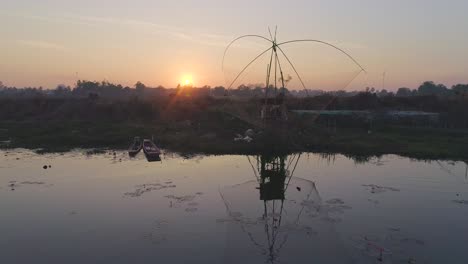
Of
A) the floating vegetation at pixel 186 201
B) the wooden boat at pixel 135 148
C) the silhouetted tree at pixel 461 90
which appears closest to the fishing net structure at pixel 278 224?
the floating vegetation at pixel 186 201

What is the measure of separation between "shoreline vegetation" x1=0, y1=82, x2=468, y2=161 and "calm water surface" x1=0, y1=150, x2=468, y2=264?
4.61 metres

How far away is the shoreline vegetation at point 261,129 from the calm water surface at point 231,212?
→ 15.1ft

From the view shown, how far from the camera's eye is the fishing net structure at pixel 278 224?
12.2 metres

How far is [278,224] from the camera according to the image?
1450 centimetres

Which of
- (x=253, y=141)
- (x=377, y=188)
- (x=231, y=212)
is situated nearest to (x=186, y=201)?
(x=231, y=212)

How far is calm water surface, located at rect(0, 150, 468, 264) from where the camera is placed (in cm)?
1252

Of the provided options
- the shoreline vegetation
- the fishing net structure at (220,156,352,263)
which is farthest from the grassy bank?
the fishing net structure at (220,156,352,263)

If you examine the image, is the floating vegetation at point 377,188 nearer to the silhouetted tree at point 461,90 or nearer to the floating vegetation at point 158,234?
the floating vegetation at point 158,234

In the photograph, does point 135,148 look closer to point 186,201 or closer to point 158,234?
point 186,201

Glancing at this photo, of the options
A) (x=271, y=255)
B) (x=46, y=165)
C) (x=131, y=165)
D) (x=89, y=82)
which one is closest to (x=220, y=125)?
(x=131, y=165)

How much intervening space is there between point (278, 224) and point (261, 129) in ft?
54.5

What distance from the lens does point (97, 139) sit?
35438 mm

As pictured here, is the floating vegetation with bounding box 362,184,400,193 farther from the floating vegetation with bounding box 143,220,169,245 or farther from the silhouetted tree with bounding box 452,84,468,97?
the silhouetted tree with bounding box 452,84,468,97

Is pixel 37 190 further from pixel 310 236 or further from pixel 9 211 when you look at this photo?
pixel 310 236
